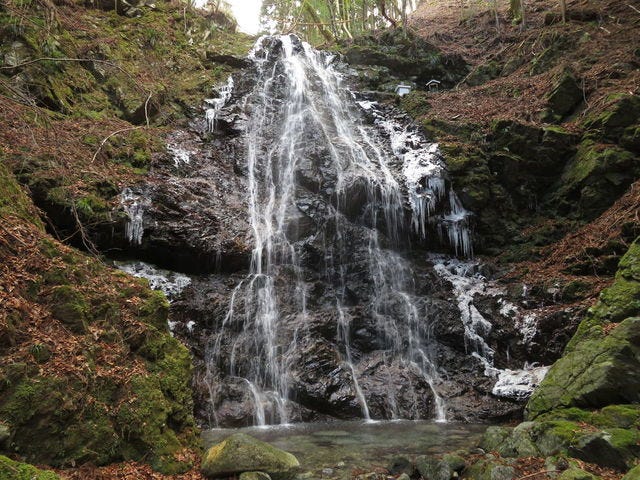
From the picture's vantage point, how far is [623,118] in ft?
35.3

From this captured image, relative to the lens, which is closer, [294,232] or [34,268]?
[34,268]

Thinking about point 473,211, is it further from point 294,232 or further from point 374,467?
point 374,467

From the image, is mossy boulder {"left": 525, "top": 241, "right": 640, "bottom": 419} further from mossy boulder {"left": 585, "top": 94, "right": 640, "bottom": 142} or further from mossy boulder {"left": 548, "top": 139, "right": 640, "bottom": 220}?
mossy boulder {"left": 585, "top": 94, "right": 640, "bottom": 142}

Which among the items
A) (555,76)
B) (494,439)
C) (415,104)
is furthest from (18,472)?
(555,76)

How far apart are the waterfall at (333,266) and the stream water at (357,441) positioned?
633 mm

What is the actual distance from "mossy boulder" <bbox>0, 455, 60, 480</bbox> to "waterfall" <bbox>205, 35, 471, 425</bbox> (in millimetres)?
4770

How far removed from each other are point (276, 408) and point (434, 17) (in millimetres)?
25974

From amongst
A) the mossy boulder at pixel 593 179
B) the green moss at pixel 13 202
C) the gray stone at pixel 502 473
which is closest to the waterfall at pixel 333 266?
the mossy boulder at pixel 593 179

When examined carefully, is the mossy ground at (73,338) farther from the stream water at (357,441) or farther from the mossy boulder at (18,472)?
the stream water at (357,441)

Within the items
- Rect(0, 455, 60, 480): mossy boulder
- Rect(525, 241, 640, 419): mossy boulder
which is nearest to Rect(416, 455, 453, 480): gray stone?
Rect(525, 241, 640, 419): mossy boulder

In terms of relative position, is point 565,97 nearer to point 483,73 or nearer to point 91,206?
point 483,73

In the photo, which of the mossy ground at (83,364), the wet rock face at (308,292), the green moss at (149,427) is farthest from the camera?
the wet rock face at (308,292)

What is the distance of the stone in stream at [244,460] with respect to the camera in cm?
423

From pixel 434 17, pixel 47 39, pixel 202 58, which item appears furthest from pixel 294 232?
pixel 434 17
